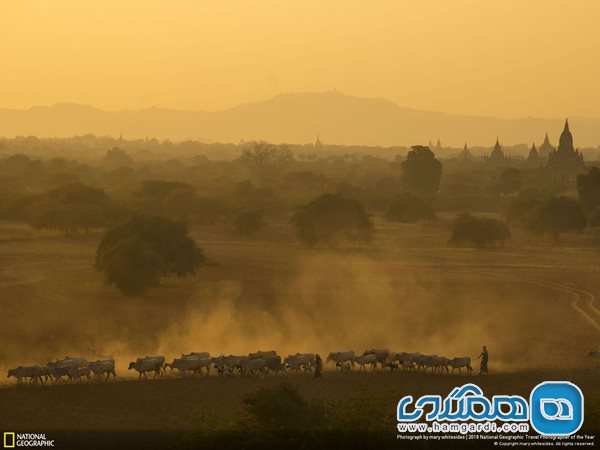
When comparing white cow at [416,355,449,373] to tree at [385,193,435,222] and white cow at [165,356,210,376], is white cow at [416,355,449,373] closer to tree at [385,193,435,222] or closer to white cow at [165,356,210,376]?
white cow at [165,356,210,376]

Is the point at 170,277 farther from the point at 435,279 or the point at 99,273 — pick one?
the point at 435,279

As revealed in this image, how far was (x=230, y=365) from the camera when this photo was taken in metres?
24.1

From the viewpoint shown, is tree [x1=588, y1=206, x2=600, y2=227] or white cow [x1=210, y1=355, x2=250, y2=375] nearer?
white cow [x1=210, y1=355, x2=250, y2=375]

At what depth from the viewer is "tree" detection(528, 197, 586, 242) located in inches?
2511

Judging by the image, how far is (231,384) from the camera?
2294 centimetres

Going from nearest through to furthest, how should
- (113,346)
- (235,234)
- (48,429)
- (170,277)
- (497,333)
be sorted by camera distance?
(48,429), (113,346), (497,333), (170,277), (235,234)

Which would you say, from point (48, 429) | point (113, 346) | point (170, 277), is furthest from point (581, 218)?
point (48, 429)

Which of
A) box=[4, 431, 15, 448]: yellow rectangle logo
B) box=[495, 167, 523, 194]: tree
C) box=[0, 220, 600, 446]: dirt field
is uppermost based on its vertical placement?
box=[495, 167, 523, 194]: tree

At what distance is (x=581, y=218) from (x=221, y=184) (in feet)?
156

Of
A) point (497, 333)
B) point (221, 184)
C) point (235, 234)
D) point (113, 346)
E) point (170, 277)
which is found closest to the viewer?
point (113, 346)

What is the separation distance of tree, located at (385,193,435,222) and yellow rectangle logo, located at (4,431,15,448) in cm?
6096

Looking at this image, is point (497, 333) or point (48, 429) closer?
point (48, 429)

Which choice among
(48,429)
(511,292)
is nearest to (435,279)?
(511,292)

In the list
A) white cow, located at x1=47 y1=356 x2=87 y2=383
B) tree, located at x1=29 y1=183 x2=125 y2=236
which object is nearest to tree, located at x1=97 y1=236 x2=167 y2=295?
white cow, located at x1=47 y1=356 x2=87 y2=383
